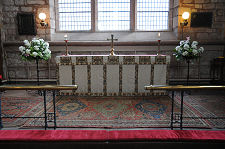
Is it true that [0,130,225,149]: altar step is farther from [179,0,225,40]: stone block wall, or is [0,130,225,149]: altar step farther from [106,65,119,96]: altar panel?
[179,0,225,40]: stone block wall

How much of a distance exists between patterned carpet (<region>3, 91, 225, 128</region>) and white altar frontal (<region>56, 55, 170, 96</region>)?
0.94 feet

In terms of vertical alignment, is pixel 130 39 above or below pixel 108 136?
above

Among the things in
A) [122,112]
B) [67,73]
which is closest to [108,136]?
[122,112]

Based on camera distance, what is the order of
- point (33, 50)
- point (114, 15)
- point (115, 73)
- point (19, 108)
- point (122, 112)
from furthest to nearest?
point (114, 15), point (33, 50), point (115, 73), point (19, 108), point (122, 112)

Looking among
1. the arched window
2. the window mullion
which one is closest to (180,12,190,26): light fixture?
the arched window

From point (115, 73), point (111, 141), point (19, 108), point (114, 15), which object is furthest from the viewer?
point (114, 15)

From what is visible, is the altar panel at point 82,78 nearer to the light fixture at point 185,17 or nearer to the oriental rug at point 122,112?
the oriental rug at point 122,112

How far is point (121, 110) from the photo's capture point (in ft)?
12.8

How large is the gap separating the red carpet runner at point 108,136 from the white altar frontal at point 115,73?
8.01 ft

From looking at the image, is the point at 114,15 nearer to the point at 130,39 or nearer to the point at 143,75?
the point at 130,39

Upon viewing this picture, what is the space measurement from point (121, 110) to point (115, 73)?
1.38m

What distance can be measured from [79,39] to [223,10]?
536 centimetres

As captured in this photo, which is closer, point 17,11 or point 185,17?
point 185,17

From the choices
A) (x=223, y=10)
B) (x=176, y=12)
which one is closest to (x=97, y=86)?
(x=176, y=12)
